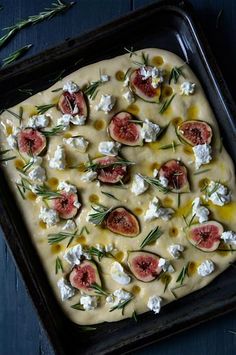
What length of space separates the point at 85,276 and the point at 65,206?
0.25 meters

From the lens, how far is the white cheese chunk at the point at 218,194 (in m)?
2.16

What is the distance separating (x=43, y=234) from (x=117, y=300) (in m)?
0.34

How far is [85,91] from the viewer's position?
2.20 m

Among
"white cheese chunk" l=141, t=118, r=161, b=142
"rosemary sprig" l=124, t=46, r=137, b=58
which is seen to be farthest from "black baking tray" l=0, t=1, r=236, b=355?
"white cheese chunk" l=141, t=118, r=161, b=142

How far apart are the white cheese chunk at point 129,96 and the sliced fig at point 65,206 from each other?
0.38 metres

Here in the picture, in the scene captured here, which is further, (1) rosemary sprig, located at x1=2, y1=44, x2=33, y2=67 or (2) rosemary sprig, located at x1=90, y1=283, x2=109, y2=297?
(1) rosemary sprig, located at x1=2, y1=44, x2=33, y2=67

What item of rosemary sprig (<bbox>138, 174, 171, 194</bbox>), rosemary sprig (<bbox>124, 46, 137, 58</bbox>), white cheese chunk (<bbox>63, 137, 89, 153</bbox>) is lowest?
rosemary sprig (<bbox>138, 174, 171, 194</bbox>)

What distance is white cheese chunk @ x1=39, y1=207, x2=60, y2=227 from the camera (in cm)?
216

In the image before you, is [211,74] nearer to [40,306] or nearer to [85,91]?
[85,91]

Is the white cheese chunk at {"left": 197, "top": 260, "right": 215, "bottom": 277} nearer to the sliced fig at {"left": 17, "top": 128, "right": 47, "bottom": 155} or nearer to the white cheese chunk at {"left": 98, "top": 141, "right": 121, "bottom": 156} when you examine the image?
the white cheese chunk at {"left": 98, "top": 141, "right": 121, "bottom": 156}

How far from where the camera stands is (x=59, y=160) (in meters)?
2.14

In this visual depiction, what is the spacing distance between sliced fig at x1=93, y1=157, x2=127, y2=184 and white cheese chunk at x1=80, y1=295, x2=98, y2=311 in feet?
1.32

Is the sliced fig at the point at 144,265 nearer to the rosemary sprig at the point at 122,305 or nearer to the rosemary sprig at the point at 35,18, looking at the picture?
the rosemary sprig at the point at 122,305

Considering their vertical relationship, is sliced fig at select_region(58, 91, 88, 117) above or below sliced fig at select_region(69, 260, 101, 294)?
above
